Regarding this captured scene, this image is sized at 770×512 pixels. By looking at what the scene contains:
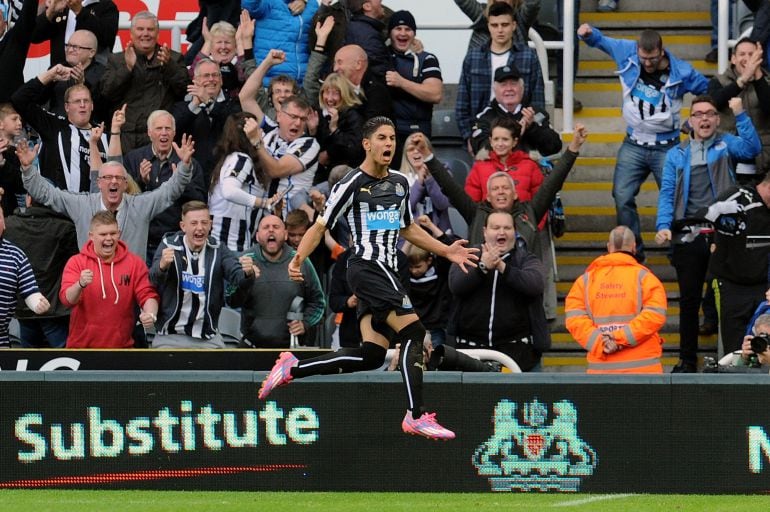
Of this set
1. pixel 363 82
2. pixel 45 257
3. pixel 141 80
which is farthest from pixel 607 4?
pixel 45 257

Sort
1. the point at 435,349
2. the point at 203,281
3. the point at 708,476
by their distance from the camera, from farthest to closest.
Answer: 1. the point at 203,281
2. the point at 435,349
3. the point at 708,476

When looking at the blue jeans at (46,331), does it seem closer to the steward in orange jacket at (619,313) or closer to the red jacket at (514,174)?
the red jacket at (514,174)

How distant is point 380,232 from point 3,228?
3659 millimetres

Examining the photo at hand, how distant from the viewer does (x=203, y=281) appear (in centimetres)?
1208

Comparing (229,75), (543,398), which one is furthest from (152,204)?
(543,398)

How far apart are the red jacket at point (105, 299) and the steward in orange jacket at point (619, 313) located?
126 inches

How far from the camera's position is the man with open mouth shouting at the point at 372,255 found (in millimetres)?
9891

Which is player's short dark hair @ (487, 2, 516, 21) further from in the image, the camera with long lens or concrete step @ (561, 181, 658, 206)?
the camera with long lens

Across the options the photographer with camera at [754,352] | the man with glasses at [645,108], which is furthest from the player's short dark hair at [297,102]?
the photographer with camera at [754,352]

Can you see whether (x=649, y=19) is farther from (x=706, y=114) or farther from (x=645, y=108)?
(x=706, y=114)

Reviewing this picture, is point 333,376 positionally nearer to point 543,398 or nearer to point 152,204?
point 543,398

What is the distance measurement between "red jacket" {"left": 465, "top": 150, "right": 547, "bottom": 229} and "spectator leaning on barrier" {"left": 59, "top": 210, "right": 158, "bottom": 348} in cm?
296

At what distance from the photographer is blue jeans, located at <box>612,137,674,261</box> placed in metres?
14.0

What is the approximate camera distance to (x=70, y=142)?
13641mm
